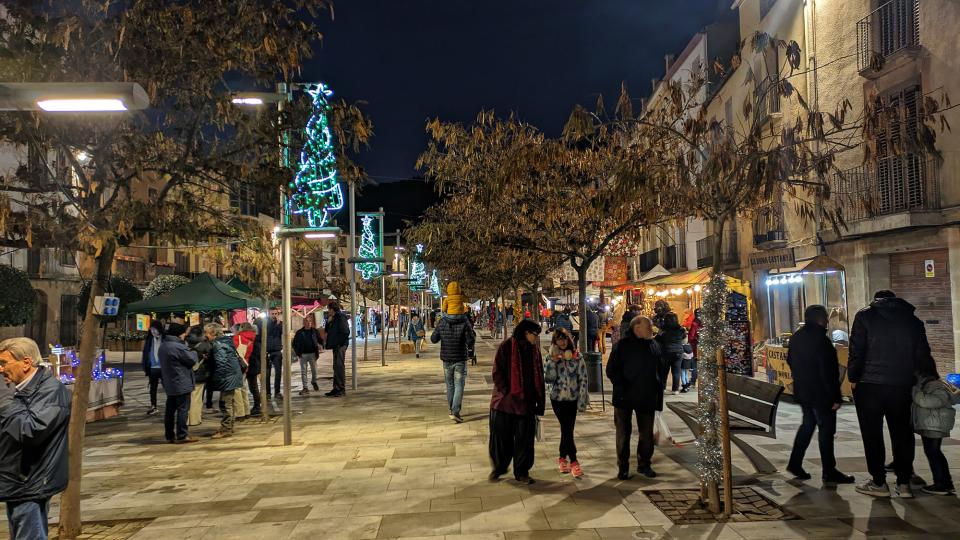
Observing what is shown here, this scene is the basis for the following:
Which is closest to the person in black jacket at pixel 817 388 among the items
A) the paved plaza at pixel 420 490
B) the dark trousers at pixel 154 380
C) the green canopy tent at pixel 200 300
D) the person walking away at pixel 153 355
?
the paved plaza at pixel 420 490

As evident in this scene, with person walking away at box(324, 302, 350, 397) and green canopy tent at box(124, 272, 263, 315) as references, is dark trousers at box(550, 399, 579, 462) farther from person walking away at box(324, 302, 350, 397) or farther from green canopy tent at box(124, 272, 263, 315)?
green canopy tent at box(124, 272, 263, 315)

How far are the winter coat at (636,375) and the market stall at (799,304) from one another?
177 inches

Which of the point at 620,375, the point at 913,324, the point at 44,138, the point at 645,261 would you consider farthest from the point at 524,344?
the point at 645,261

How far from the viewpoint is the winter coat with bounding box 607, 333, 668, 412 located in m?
6.80

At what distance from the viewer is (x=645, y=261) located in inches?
1403

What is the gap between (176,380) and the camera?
949 cm

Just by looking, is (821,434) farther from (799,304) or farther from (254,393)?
(799,304)

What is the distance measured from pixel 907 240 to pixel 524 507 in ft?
38.1

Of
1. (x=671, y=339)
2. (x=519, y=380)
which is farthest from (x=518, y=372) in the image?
(x=671, y=339)

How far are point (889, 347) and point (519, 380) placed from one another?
11.0ft

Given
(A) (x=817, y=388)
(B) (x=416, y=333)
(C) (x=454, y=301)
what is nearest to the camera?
(A) (x=817, y=388)

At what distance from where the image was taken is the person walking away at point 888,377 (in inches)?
235

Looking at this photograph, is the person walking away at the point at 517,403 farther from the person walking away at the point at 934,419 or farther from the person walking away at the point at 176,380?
the person walking away at the point at 176,380

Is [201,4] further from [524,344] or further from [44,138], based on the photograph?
[524,344]
